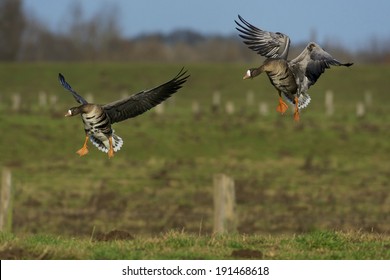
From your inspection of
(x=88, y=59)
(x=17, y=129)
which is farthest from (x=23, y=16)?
(x=17, y=129)

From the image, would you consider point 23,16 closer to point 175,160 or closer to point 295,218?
point 175,160

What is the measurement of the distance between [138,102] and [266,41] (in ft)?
6.07

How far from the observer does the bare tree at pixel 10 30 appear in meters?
120

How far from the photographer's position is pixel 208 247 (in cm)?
1222

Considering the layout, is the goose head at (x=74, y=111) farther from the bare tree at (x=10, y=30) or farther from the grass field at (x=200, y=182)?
the bare tree at (x=10, y=30)

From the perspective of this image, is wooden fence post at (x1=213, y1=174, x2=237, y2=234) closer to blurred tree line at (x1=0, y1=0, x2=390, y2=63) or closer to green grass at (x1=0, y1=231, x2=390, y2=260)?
green grass at (x1=0, y1=231, x2=390, y2=260)

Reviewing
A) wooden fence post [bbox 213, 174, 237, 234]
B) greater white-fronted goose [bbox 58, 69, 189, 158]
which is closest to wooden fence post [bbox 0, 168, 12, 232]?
wooden fence post [bbox 213, 174, 237, 234]

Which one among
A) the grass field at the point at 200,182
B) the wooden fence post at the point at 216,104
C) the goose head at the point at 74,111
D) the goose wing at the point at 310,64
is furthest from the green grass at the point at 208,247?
the wooden fence post at the point at 216,104

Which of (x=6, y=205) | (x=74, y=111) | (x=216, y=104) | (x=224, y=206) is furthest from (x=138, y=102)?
(x=216, y=104)

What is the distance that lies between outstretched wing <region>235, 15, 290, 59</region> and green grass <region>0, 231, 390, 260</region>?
2.35 m

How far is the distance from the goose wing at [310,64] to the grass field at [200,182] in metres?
1.86

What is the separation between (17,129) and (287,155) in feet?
39.5

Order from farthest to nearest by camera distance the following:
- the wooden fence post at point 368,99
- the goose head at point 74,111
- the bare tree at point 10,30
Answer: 1. the bare tree at point 10,30
2. the wooden fence post at point 368,99
3. the goose head at point 74,111

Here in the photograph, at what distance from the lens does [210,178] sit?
36.5 meters
